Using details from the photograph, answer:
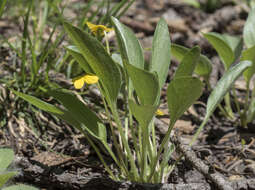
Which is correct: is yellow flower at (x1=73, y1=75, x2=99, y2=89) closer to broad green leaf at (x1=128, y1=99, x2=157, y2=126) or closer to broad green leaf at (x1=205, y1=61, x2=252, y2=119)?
broad green leaf at (x1=128, y1=99, x2=157, y2=126)

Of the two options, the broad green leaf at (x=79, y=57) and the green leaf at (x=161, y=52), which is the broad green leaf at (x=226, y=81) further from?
the broad green leaf at (x=79, y=57)

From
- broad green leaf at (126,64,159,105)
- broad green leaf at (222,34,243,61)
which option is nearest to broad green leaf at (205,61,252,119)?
broad green leaf at (126,64,159,105)

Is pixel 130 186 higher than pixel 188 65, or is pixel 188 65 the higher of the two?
pixel 188 65

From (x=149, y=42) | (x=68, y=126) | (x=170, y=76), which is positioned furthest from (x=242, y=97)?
(x=68, y=126)

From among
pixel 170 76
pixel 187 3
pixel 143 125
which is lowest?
pixel 143 125

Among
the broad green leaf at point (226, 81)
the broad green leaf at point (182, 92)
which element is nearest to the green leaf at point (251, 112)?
the broad green leaf at point (226, 81)

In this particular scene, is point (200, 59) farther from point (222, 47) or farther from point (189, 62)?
point (189, 62)

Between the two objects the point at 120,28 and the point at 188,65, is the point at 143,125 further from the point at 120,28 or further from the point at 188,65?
the point at 120,28
